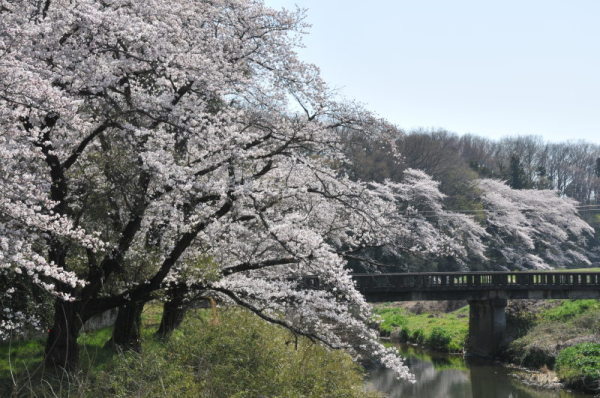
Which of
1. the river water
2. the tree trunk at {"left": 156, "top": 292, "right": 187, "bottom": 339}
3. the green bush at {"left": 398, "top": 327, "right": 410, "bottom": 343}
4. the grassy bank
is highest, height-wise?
the tree trunk at {"left": 156, "top": 292, "right": 187, "bottom": 339}

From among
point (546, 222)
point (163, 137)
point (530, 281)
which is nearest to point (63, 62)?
point (163, 137)

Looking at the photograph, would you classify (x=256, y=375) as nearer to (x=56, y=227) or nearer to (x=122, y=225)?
(x=122, y=225)

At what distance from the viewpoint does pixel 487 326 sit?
35.4m

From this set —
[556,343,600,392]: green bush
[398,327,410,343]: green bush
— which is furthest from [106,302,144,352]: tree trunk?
[398,327,410,343]: green bush

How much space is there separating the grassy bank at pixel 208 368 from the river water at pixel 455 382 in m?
8.64

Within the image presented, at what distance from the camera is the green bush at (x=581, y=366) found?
2547 centimetres

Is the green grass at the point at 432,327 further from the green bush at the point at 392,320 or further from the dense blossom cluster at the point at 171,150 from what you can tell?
the dense blossom cluster at the point at 171,150

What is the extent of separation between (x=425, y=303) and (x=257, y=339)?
111ft

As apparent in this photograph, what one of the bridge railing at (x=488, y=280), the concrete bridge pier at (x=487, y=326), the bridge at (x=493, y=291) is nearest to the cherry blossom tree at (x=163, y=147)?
the bridge railing at (x=488, y=280)

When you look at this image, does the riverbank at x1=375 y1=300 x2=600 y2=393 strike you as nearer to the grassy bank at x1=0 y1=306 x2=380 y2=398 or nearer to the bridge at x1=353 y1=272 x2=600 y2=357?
the bridge at x1=353 y1=272 x2=600 y2=357

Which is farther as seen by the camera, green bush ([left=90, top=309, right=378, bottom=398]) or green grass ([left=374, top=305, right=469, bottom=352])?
green grass ([left=374, top=305, right=469, bottom=352])

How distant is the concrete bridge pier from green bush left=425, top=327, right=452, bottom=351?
133 cm

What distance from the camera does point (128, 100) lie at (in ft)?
43.5

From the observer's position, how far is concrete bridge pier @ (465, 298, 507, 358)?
34.9 meters
